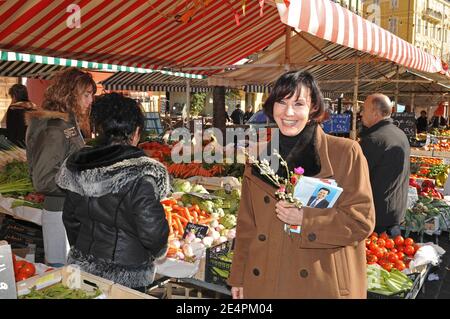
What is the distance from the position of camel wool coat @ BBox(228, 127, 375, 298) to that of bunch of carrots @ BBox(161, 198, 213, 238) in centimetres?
222

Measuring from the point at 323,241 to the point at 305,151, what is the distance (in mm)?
411

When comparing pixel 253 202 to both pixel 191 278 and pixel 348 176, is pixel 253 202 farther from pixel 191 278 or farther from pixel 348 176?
pixel 191 278

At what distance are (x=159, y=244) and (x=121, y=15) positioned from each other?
318cm

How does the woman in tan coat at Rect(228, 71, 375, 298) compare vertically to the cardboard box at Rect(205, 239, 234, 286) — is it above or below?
above

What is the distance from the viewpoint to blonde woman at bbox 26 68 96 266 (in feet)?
10.3

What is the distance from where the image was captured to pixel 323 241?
1.92 meters

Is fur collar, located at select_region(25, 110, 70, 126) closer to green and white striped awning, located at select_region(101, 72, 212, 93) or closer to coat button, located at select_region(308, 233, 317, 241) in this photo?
coat button, located at select_region(308, 233, 317, 241)

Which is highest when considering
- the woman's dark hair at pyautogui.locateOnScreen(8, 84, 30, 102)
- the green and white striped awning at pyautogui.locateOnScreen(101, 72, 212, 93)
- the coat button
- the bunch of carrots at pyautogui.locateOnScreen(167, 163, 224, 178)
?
the green and white striped awning at pyautogui.locateOnScreen(101, 72, 212, 93)

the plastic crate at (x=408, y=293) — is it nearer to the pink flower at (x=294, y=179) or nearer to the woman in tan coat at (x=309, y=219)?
the woman in tan coat at (x=309, y=219)

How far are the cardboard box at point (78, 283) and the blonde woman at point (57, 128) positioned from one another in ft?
2.83

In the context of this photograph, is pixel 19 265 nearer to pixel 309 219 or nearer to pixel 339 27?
pixel 309 219

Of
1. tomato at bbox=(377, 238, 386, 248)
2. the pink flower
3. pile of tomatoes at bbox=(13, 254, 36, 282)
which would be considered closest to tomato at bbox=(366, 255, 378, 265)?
tomato at bbox=(377, 238, 386, 248)

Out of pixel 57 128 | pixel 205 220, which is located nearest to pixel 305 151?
pixel 57 128

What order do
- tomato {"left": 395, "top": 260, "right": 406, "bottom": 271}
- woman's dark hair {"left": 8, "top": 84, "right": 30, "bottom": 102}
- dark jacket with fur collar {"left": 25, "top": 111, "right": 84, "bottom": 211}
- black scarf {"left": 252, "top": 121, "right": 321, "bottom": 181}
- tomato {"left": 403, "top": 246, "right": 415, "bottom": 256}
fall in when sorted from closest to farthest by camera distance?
black scarf {"left": 252, "top": 121, "right": 321, "bottom": 181}
dark jacket with fur collar {"left": 25, "top": 111, "right": 84, "bottom": 211}
tomato {"left": 395, "top": 260, "right": 406, "bottom": 271}
tomato {"left": 403, "top": 246, "right": 415, "bottom": 256}
woman's dark hair {"left": 8, "top": 84, "right": 30, "bottom": 102}
